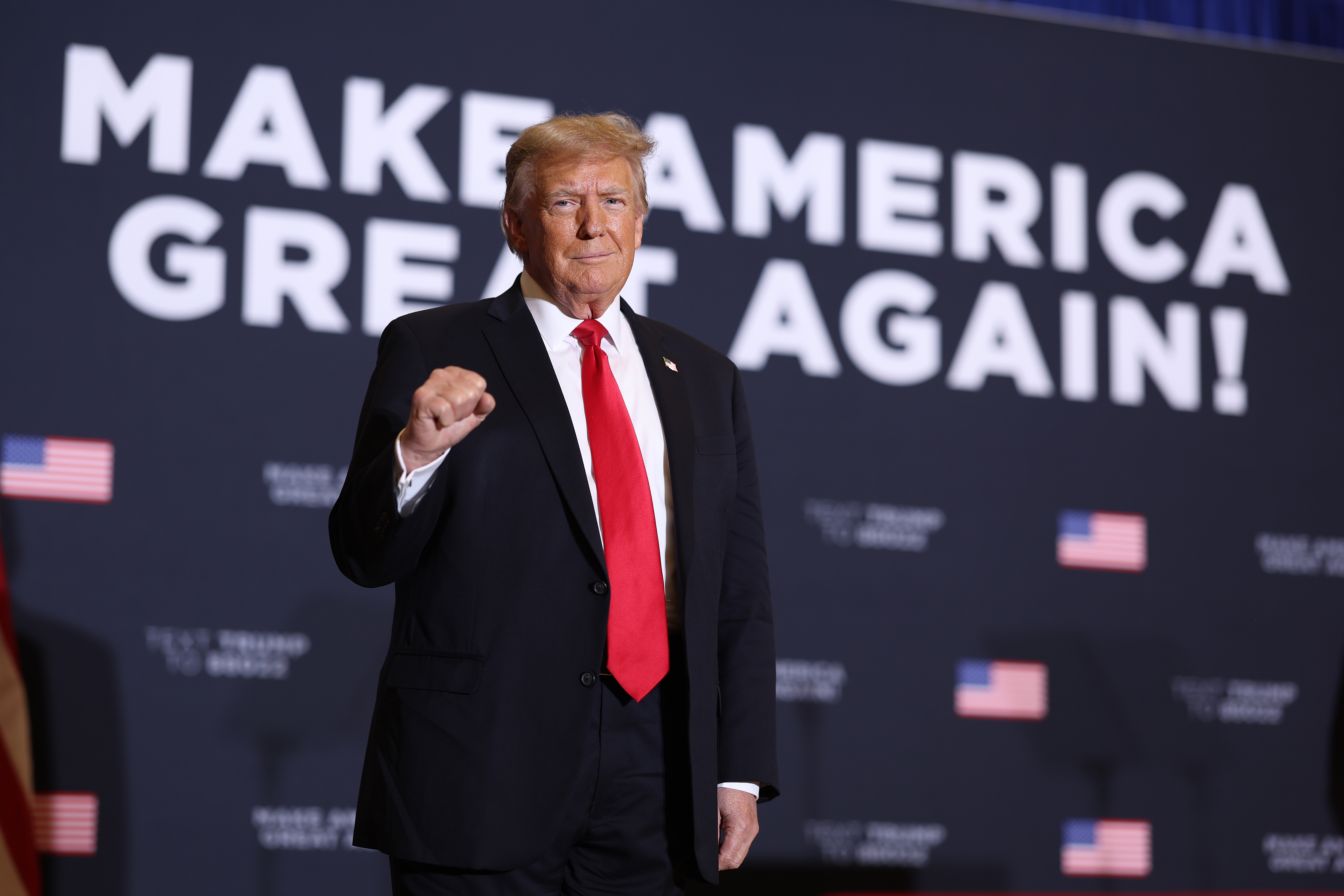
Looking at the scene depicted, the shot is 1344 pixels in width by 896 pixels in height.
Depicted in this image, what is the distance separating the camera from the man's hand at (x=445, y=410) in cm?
141

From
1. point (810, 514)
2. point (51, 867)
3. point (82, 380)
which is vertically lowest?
point (51, 867)

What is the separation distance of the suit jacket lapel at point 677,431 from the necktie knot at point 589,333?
0.29ft

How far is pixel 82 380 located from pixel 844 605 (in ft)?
7.12

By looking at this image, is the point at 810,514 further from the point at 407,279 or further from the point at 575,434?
the point at 575,434

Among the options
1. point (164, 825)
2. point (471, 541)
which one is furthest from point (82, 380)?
point (471, 541)

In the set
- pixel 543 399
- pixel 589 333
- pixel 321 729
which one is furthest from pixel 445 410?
pixel 321 729

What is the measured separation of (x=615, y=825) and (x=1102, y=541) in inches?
117

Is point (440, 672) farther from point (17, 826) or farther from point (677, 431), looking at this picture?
point (17, 826)

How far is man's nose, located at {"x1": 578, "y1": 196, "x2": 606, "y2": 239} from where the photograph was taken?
5.94 ft

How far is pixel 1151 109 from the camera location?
4.56 m

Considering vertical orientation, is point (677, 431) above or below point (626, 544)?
above

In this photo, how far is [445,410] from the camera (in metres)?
1.41

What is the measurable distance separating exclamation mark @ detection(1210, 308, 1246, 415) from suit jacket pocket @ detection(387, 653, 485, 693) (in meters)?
3.51

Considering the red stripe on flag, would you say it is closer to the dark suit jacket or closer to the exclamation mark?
the dark suit jacket
